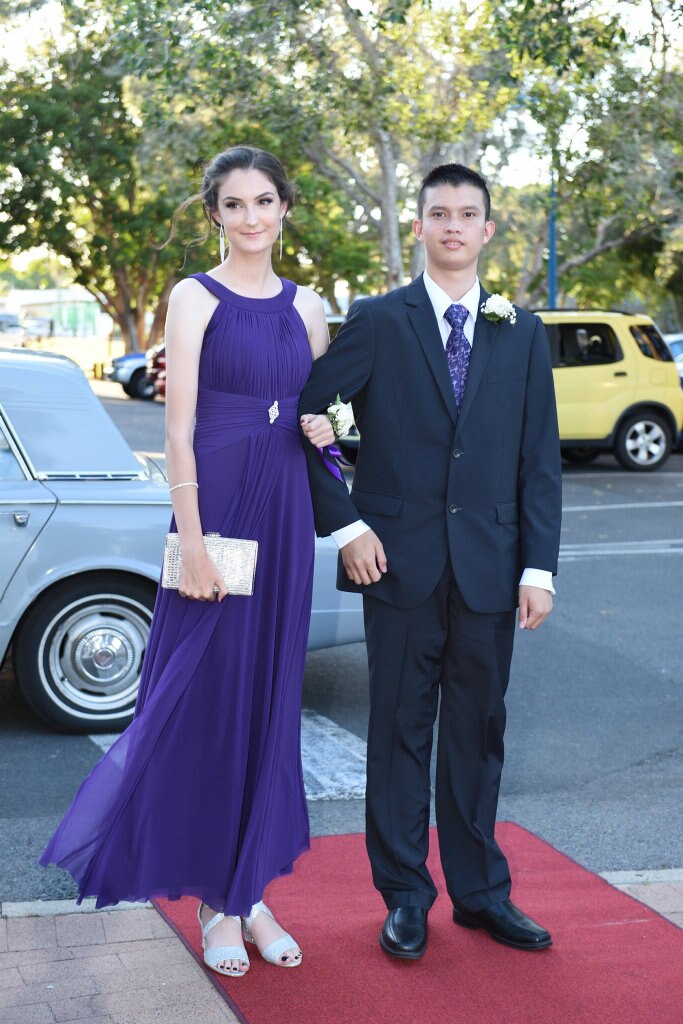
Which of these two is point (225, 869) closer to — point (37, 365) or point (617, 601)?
point (37, 365)

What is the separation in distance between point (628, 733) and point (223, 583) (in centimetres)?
327

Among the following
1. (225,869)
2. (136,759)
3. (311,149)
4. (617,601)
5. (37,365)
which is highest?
(311,149)

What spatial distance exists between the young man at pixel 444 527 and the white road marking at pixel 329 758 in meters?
1.52

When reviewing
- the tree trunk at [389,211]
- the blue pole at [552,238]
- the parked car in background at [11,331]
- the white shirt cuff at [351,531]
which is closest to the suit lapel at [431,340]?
the white shirt cuff at [351,531]

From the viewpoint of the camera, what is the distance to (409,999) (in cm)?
338

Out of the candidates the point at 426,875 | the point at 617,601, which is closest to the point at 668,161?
the point at 617,601

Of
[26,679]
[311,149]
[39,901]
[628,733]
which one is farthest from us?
[311,149]

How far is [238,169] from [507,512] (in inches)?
46.0

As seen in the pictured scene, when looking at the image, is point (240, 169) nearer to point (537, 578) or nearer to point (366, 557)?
point (366, 557)

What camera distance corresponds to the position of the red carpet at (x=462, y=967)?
3320mm

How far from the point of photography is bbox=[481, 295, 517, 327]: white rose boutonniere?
11.8 ft

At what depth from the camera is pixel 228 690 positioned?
11.8 feet

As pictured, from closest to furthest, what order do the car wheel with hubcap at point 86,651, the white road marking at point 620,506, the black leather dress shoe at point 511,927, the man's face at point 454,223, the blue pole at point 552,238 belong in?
the man's face at point 454,223 → the black leather dress shoe at point 511,927 → the car wheel with hubcap at point 86,651 → the white road marking at point 620,506 → the blue pole at point 552,238

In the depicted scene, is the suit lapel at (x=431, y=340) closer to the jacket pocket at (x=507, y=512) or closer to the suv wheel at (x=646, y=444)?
the jacket pocket at (x=507, y=512)
